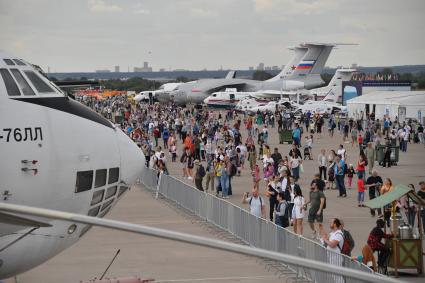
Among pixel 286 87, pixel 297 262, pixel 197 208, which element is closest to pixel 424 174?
pixel 197 208

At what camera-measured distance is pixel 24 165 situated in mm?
9070

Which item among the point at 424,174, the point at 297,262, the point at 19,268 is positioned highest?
the point at 297,262

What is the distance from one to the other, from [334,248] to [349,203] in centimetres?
1127

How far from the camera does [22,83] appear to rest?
9.46 metres

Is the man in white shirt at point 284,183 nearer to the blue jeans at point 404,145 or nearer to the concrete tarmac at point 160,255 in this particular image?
the concrete tarmac at point 160,255

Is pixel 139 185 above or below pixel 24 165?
below

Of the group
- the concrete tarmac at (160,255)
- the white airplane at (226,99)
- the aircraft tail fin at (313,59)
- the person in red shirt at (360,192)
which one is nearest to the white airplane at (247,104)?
the white airplane at (226,99)

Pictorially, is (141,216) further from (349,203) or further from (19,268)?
(19,268)

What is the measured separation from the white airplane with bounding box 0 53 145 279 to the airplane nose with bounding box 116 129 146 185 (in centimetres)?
1

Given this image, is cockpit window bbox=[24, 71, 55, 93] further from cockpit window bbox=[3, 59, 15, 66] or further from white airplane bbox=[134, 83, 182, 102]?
white airplane bbox=[134, 83, 182, 102]

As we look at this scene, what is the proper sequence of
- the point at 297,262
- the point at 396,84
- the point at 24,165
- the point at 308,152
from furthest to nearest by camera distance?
the point at 396,84 < the point at 308,152 < the point at 24,165 < the point at 297,262

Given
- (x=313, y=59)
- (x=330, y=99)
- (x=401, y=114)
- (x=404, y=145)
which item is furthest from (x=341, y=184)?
(x=313, y=59)

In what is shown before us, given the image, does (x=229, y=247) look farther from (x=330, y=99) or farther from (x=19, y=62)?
(x=330, y=99)

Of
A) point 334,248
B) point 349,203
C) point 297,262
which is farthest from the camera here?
point 349,203
